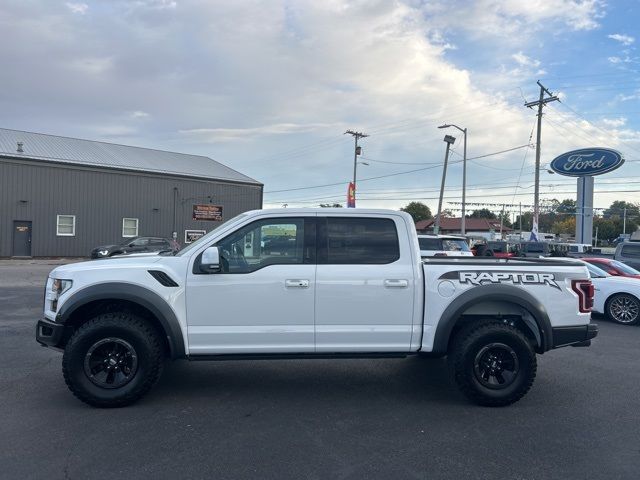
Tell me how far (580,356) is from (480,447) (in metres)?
4.17

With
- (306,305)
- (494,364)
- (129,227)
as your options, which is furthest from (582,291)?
(129,227)

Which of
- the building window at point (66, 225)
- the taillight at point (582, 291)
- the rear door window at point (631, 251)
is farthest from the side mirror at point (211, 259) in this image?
the building window at point (66, 225)

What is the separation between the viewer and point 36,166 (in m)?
31.6

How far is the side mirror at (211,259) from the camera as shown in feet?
16.3

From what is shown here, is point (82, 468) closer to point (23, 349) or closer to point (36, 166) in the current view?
point (23, 349)

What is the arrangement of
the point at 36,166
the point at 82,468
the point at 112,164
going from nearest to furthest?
1. the point at 82,468
2. the point at 36,166
3. the point at 112,164

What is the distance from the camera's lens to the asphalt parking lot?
387cm

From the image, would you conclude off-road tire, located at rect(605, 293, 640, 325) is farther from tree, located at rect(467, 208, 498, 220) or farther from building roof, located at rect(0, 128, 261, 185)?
tree, located at rect(467, 208, 498, 220)

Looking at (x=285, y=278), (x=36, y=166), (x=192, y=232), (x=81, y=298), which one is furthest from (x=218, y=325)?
(x=192, y=232)

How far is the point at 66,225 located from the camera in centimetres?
3288

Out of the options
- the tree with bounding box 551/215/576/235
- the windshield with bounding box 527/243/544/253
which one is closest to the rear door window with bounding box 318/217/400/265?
the windshield with bounding box 527/243/544/253

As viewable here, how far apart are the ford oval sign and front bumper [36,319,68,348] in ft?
112

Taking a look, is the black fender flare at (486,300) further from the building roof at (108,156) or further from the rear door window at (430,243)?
the building roof at (108,156)

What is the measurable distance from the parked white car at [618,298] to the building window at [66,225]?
100 feet
